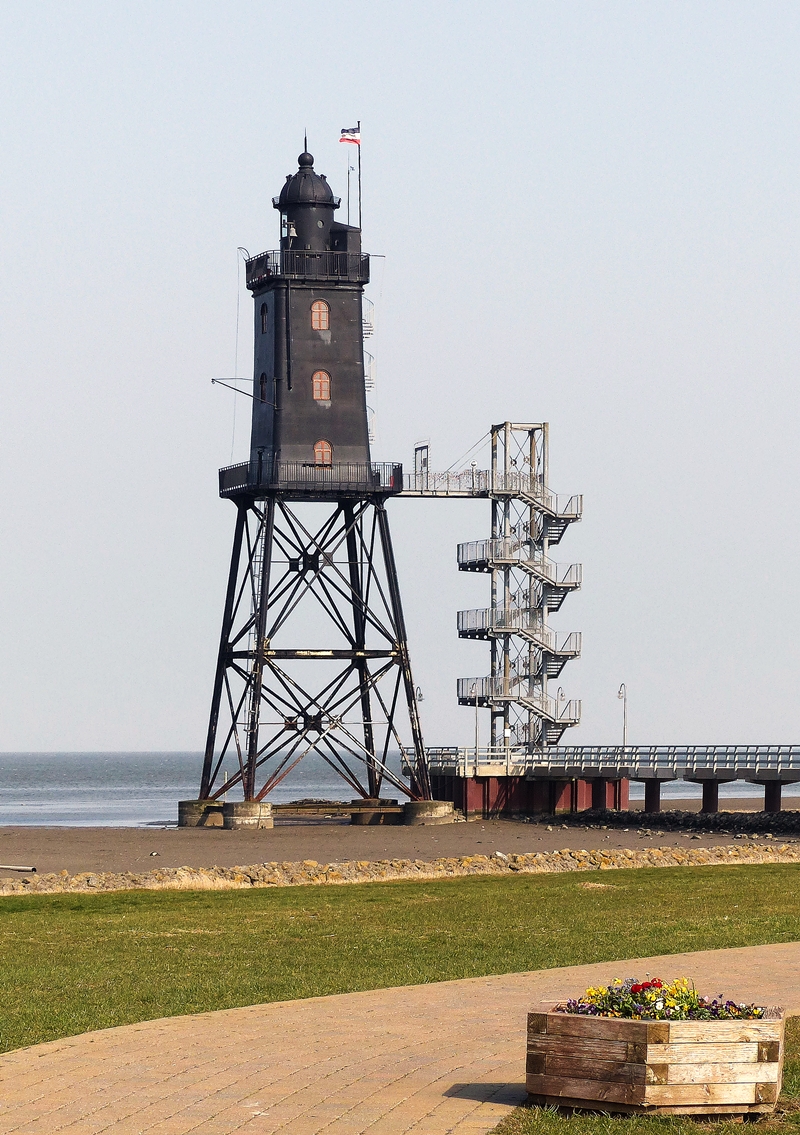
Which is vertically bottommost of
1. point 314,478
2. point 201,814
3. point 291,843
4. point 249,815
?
point 291,843

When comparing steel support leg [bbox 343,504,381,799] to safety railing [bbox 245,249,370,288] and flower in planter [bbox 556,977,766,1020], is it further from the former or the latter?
flower in planter [bbox 556,977,766,1020]

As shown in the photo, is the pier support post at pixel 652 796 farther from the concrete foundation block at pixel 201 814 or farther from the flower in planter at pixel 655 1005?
the flower in planter at pixel 655 1005

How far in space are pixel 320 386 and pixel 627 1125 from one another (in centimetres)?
5181

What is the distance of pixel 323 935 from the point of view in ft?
75.9

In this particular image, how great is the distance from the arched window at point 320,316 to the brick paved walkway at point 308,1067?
4634 cm

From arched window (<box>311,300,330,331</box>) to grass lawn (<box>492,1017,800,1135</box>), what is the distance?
171 feet

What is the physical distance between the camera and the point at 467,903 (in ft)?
91.5

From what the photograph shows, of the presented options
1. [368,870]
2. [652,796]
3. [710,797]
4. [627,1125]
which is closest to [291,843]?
[368,870]

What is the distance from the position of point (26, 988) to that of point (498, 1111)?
307 inches

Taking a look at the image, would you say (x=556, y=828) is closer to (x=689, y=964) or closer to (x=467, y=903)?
(x=467, y=903)

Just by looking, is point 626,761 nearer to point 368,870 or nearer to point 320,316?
point 320,316

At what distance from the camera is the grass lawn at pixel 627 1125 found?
441 inches

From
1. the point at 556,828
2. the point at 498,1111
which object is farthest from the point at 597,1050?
the point at 556,828

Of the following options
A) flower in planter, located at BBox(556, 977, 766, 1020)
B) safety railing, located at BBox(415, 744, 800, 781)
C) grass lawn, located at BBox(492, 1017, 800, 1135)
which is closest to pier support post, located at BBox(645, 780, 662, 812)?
safety railing, located at BBox(415, 744, 800, 781)
